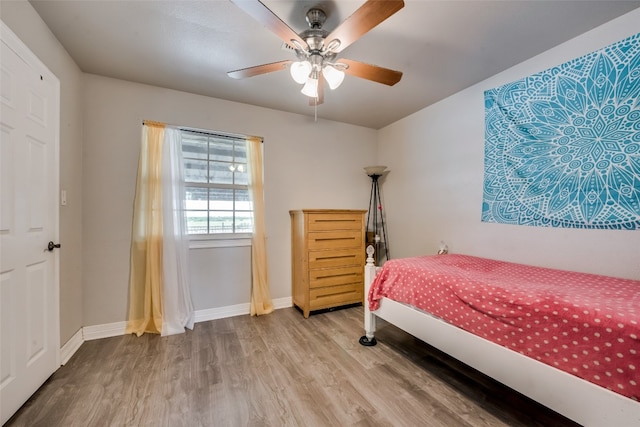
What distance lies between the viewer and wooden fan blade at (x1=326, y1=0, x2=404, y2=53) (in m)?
1.12

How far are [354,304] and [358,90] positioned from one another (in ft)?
8.26

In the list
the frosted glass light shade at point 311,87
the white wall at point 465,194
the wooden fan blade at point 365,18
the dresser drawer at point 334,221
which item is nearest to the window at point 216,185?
the dresser drawer at point 334,221

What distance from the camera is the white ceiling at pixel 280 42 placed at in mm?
1573

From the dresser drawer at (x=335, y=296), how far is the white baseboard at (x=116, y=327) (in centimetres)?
47

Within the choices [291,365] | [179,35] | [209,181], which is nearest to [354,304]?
[291,365]

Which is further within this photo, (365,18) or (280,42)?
(280,42)

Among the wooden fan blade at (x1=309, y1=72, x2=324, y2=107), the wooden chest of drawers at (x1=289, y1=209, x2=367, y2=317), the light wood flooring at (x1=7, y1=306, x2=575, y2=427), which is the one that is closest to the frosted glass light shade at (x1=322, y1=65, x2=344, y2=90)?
the wooden fan blade at (x1=309, y1=72, x2=324, y2=107)

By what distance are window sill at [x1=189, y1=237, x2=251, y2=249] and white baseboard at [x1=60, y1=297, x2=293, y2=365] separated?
69 centimetres

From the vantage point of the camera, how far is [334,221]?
116 inches

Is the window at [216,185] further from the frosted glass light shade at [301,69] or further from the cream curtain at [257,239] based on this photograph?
the frosted glass light shade at [301,69]

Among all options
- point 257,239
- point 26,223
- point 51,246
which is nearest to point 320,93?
point 257,239

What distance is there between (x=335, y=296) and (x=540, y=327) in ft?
6.60

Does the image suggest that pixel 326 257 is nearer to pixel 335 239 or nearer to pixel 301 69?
pixel 335 239

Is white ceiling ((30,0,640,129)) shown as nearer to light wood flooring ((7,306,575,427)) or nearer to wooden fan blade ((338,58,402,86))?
wooden fan blade ((338,58,402,86))
